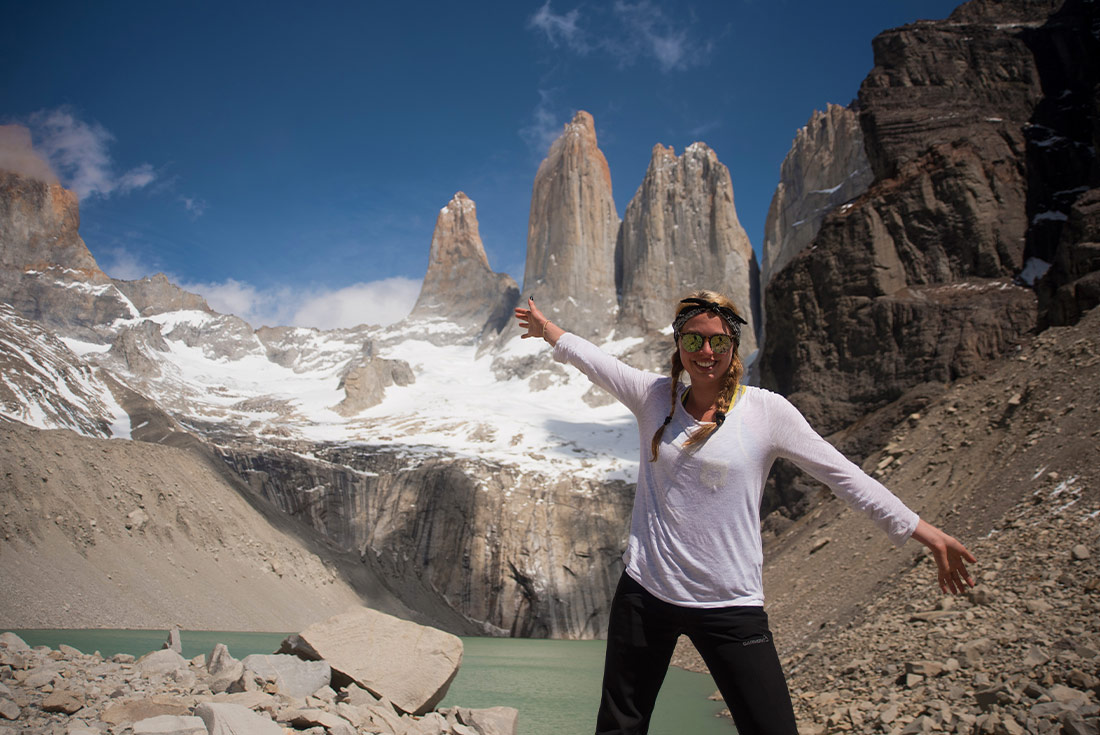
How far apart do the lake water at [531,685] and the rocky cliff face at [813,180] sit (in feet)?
169

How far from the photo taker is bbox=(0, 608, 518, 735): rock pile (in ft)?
17.3

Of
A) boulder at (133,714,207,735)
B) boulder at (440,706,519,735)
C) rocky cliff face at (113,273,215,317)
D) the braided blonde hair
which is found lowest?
boulder at (440,706,519,735)

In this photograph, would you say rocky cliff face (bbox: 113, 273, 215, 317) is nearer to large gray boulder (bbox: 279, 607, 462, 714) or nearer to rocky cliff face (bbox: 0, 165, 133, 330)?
rocky cliff face (bbox: 0, 165, 133, 330)

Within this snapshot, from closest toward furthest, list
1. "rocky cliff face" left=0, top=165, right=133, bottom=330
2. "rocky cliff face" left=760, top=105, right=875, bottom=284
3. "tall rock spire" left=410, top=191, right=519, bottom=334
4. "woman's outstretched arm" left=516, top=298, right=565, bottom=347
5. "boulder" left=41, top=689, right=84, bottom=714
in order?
"woman's outstretched arm" left=516, top=298, right=565, bottom=347, "boulder" left=41, top=689, right=84, bottom=714, "rocky cliff face" left=760, top=105, right=875, bottom=284, "rocky cliff face" left=0, top=165, right=133, bottom=330, "tall rock spire" left=410, top=191, right=519, bottom=334

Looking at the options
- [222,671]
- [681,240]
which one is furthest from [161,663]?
[681,240]

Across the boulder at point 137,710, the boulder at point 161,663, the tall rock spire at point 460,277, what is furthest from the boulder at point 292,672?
the tall rock spire at point 460,277

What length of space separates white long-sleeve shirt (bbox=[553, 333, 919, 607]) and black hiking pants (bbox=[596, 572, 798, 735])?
60mm

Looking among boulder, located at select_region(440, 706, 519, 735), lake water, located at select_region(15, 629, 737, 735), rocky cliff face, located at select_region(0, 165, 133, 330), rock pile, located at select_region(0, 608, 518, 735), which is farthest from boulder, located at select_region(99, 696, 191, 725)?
rocky cliff face, located at select_region(0, 165, 133, 330)

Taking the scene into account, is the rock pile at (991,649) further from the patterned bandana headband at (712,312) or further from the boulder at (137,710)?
the boulder at (137,710)

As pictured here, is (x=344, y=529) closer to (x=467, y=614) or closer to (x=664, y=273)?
(x=467, y=614)

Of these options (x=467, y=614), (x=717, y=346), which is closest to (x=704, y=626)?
(x=717, y=346)

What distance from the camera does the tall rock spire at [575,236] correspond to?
110m

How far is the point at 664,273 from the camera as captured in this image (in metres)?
108

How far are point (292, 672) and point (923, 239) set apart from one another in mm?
36572
